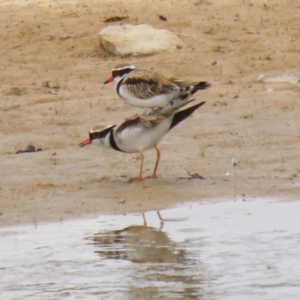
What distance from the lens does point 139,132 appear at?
936cm

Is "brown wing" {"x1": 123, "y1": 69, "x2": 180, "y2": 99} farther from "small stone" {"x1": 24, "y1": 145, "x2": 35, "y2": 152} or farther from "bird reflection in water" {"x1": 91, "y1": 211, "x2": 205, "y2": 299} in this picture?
"bird reflection in water" {"x1": 91, "y1": 211, "x2": 205, "y2": 299}

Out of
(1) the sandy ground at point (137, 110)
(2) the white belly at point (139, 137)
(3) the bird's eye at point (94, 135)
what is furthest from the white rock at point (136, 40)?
(2) the white belly at point (139, 137)

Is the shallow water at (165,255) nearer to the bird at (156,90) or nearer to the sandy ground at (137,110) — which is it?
the sandy ground at (137,110)

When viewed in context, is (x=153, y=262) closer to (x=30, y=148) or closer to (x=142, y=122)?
(x=142, y=122)

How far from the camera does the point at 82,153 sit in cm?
1053

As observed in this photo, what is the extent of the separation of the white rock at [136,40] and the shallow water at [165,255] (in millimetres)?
5822

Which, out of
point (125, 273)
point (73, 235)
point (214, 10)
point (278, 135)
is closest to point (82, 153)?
point (278, 135)

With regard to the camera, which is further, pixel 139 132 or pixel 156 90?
pixel 156 90

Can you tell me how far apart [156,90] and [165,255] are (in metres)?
3.09

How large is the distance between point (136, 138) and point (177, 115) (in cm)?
45

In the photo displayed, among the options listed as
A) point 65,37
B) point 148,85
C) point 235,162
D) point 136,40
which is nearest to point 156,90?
point 148,85

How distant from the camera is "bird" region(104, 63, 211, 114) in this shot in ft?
33.1

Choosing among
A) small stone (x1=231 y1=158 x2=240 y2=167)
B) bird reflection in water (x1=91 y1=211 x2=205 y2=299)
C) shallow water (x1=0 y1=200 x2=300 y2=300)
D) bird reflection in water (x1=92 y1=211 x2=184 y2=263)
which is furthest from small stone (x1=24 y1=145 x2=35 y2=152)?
bird reflection in water (x1=92 y1=211 x2=184 y2=263)

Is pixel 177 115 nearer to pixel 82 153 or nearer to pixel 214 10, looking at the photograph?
pixel 82 153
